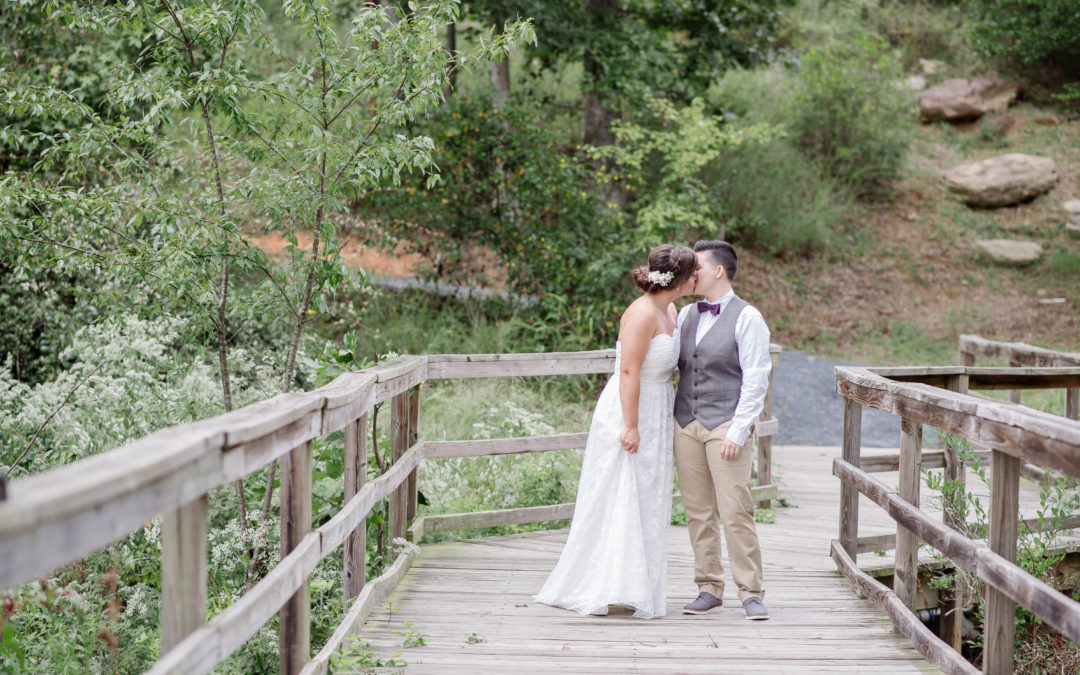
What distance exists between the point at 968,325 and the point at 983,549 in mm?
15802

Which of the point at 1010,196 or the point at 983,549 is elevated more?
the point at 1010,196

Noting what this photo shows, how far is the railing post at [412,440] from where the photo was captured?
5441 millimetres

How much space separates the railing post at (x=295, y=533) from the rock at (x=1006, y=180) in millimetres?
21932

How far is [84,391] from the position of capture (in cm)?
649

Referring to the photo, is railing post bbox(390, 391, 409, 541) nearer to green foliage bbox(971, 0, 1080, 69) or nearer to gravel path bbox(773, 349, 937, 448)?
gravel path bbox(773, 349, 937, 448)

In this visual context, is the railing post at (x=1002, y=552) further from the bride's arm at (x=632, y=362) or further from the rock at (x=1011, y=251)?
the rock at (x=1011, y=251)

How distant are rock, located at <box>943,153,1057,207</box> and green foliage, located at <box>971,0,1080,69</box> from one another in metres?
2.86

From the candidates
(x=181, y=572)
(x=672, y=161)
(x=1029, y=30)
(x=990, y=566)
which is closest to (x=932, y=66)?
(x=1029, y=30)

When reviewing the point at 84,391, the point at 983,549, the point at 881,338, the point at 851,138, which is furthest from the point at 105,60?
the point at 851,138

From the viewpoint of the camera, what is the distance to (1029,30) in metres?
22.2

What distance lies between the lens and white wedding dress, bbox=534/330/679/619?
466cm

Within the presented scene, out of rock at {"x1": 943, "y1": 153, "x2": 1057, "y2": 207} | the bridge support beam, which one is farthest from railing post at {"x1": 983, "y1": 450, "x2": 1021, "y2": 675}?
rock at {"x1": 943, "y1": 153, "x2": 1057, "y2": 207}

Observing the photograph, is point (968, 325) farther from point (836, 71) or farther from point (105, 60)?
point (105, 60)

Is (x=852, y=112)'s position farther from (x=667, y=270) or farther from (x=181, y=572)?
(x=181, y=572)
